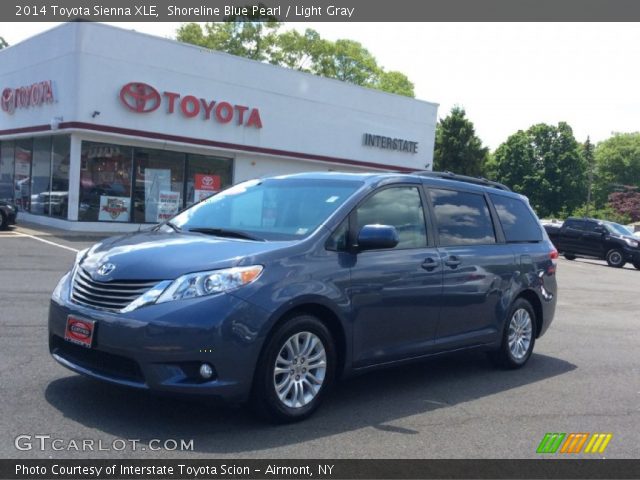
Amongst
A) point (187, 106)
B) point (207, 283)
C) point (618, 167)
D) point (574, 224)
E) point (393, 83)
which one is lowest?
point (207, 283)

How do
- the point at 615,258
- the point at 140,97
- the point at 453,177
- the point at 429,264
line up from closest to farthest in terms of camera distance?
1. the point at 429,264
2. the point at 453,177
3. the point at 140,97
4. the point at 615,258

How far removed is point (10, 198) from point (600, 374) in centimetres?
2350

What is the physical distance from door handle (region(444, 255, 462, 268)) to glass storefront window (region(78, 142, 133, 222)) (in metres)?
18.0

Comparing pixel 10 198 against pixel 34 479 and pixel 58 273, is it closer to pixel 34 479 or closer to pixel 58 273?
pixel 58 273

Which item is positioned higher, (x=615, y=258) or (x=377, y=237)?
(x=377, y=237)

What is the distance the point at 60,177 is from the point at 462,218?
61.2 ft

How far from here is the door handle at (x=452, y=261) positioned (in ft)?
20.1

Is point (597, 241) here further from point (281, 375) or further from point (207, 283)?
point (207, 283)

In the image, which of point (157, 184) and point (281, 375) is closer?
point (281, 375)

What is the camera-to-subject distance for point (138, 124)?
22.7 m

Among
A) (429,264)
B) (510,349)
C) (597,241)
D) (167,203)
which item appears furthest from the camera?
(597,241)

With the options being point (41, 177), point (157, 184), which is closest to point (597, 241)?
point (157, 184)

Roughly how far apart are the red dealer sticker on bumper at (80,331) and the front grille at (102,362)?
2.1 inches

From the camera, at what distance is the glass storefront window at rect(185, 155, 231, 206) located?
24.9 m
